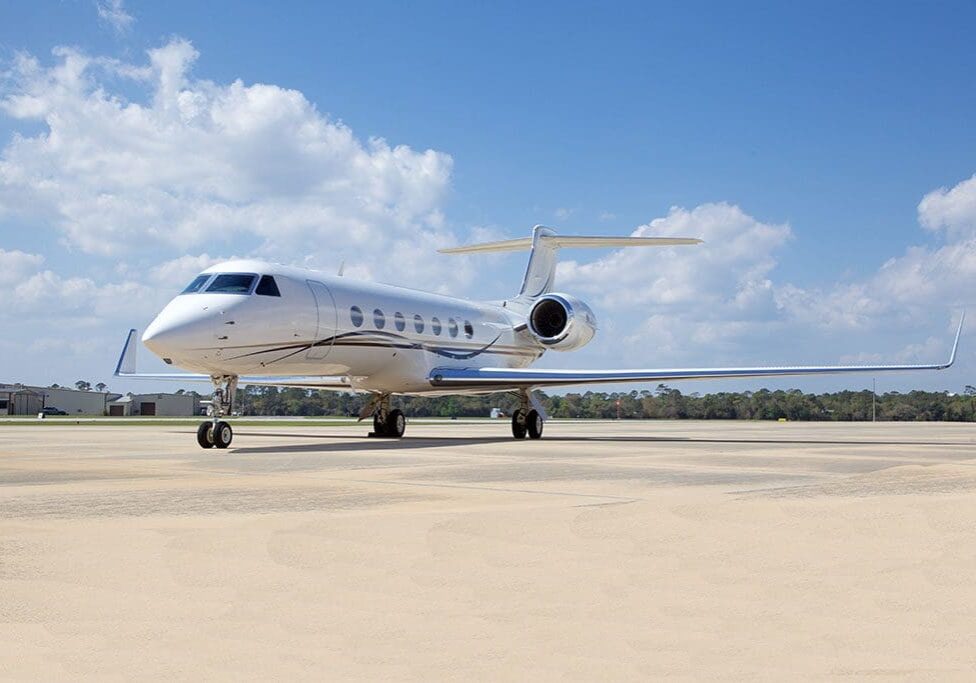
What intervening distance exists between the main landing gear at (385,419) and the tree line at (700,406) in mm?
56671

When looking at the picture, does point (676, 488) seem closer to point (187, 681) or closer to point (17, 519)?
point (17, 519)

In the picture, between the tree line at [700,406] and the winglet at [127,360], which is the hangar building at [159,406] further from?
the winglet at [127,360]

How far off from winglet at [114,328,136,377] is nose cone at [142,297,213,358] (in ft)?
64.6

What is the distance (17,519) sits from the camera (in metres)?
7.14

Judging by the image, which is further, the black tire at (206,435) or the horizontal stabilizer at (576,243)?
the horizontal stabilizer at (576,243)

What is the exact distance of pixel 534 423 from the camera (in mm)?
24812

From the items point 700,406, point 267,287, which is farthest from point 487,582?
point 700,406

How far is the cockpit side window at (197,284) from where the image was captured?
18125mm

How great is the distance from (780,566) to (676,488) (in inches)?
174

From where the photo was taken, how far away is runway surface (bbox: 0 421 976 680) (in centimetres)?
353

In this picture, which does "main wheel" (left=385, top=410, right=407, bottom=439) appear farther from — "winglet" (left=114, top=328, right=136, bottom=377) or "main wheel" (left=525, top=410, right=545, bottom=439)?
"winglet" (left=114, top=328, right=136, bottom=377)

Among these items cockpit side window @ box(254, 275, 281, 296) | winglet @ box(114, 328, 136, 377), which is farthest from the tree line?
cockpit side window @ box(254, 275, 281, 296)

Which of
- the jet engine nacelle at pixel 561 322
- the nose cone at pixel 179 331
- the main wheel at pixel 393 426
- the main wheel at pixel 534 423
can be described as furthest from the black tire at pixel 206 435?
the jet engine nacelle at pixel 561 322

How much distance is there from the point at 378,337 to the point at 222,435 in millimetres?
5348
